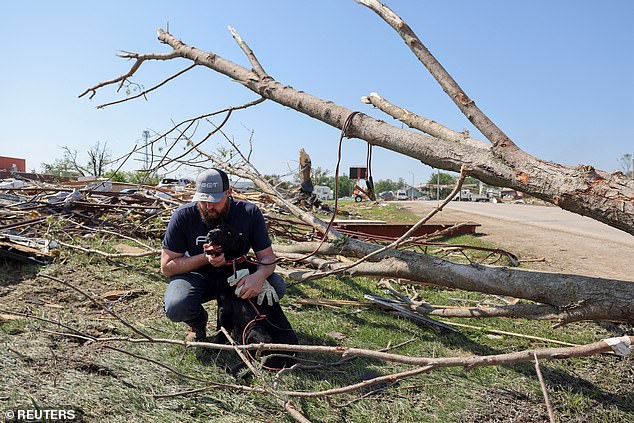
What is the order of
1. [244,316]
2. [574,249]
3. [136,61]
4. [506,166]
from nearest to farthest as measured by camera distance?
[506,166], [244,316], [136,61], [574,249]

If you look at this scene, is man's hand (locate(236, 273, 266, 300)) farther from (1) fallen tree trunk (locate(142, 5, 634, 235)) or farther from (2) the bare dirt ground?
(2) the bare dirt ground

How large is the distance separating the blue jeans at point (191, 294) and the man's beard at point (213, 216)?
36 cm

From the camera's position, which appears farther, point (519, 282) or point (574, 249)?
point (574, 249)

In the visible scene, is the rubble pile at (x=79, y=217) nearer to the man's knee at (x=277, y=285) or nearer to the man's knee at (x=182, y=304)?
the man's knee at (x=182, y=304)

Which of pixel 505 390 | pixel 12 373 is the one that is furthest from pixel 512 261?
pixel 12 373

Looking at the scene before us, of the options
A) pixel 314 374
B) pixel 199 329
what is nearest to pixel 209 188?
pixel 199 329

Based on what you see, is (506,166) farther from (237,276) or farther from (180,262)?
(180,262)

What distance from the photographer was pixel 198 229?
3117mm

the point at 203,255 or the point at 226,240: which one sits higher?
the point at 226,240

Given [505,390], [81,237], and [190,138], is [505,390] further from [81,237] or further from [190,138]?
[81,237]

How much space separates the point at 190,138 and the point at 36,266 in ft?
6.42

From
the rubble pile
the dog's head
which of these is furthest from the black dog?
the rubble pile

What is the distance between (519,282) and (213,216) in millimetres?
1946

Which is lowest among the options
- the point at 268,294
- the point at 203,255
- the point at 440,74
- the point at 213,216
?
the point at 268,294
